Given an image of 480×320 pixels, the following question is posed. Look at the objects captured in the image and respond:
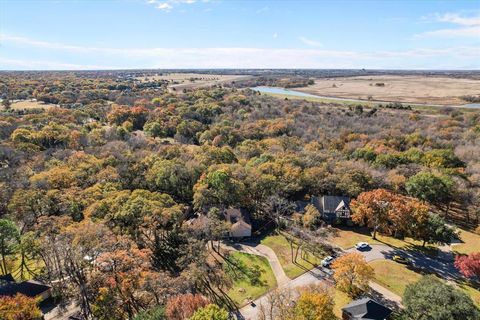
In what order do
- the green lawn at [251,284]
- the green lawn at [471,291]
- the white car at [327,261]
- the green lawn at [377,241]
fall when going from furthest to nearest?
the green lawn at [377,241] → the white car at [327,261] → the green lawn at [251,284] → the green lawn at [471,291]

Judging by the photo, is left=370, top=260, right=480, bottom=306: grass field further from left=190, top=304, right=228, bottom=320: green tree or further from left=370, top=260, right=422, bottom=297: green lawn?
left=190, top=304, right=228, bottom=320: green tree

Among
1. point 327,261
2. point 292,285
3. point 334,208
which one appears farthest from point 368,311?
point 334,208

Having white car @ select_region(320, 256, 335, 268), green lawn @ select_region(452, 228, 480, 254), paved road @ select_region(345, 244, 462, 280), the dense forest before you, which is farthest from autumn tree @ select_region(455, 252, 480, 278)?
white car @ select_region(320, 256, 335, 268)

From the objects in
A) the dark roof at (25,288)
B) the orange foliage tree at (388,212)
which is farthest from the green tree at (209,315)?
the orange foliage tree at (388,212)

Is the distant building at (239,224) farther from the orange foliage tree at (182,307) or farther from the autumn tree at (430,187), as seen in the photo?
the autumn tree at (430,187)

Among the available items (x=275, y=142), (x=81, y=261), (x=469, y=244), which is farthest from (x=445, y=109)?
(x=81, y=261)

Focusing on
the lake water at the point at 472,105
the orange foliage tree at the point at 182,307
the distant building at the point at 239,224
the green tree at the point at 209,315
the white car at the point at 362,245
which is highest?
the lake water at the point at 472,105
